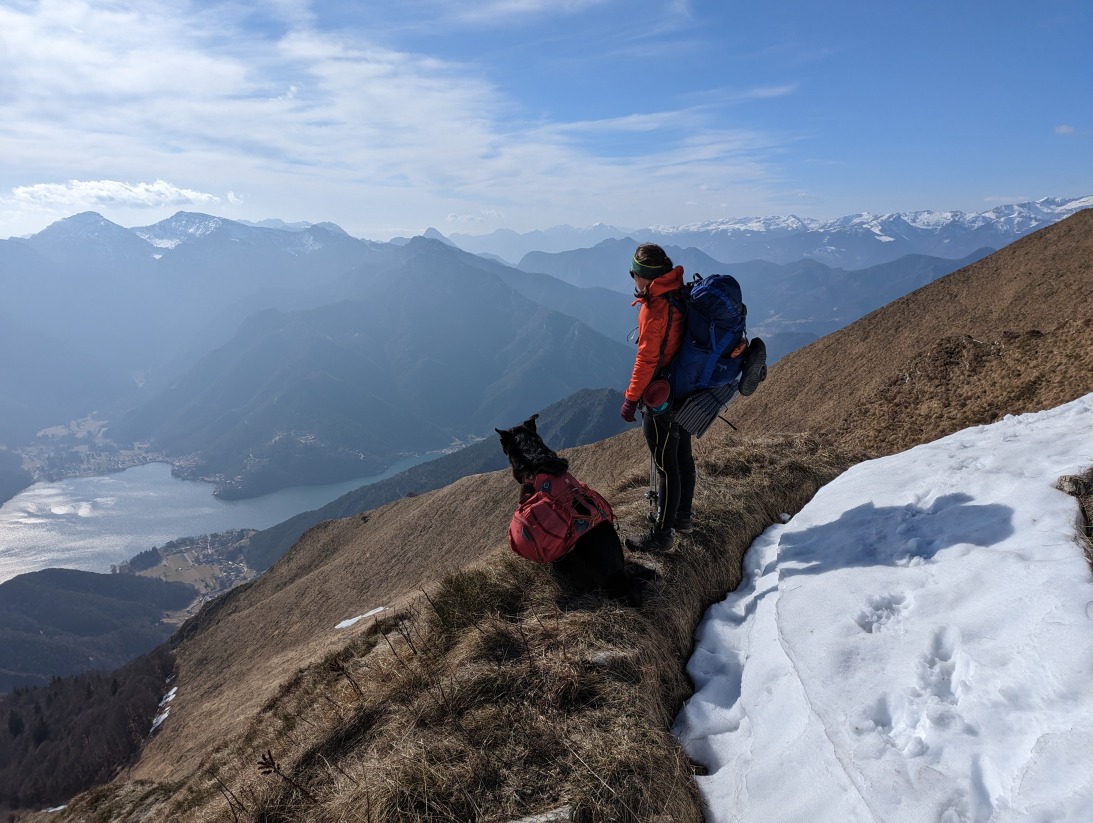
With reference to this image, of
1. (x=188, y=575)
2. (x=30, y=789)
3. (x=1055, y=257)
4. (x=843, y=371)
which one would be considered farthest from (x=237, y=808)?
(x=188, y=575)

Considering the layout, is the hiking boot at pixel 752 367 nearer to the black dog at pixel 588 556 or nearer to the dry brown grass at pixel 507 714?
the dry brown grass at pixel 507 714

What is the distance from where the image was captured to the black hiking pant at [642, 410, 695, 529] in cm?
488

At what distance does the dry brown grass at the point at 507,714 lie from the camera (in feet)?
9.09

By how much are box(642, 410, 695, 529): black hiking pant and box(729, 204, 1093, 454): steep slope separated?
749 centimetres

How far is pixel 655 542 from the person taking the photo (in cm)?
511

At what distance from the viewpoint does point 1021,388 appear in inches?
435

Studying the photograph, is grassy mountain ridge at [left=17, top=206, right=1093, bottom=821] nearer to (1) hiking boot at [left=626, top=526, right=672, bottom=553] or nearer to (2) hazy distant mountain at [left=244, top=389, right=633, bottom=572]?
(1) hiking boot at [left=626, top=526, right=672, bottom=553]

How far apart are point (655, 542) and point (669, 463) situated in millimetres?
782

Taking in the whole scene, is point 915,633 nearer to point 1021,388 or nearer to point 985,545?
point 985,545

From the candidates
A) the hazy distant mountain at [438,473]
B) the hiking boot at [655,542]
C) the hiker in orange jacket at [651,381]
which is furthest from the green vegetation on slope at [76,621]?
the hiker in orange jacket at [651,381]

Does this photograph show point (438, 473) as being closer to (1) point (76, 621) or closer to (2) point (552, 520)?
(1) point (76, 621)

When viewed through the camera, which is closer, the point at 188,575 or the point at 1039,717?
the point at 1039,717

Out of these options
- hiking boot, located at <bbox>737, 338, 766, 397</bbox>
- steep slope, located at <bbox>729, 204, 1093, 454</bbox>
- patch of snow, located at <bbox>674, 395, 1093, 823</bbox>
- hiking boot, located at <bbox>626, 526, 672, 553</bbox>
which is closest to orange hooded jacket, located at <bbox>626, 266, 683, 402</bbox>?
hiking boot, located at <bbox>737, 338, 766, 397</bbox>

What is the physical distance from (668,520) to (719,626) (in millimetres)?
1061
